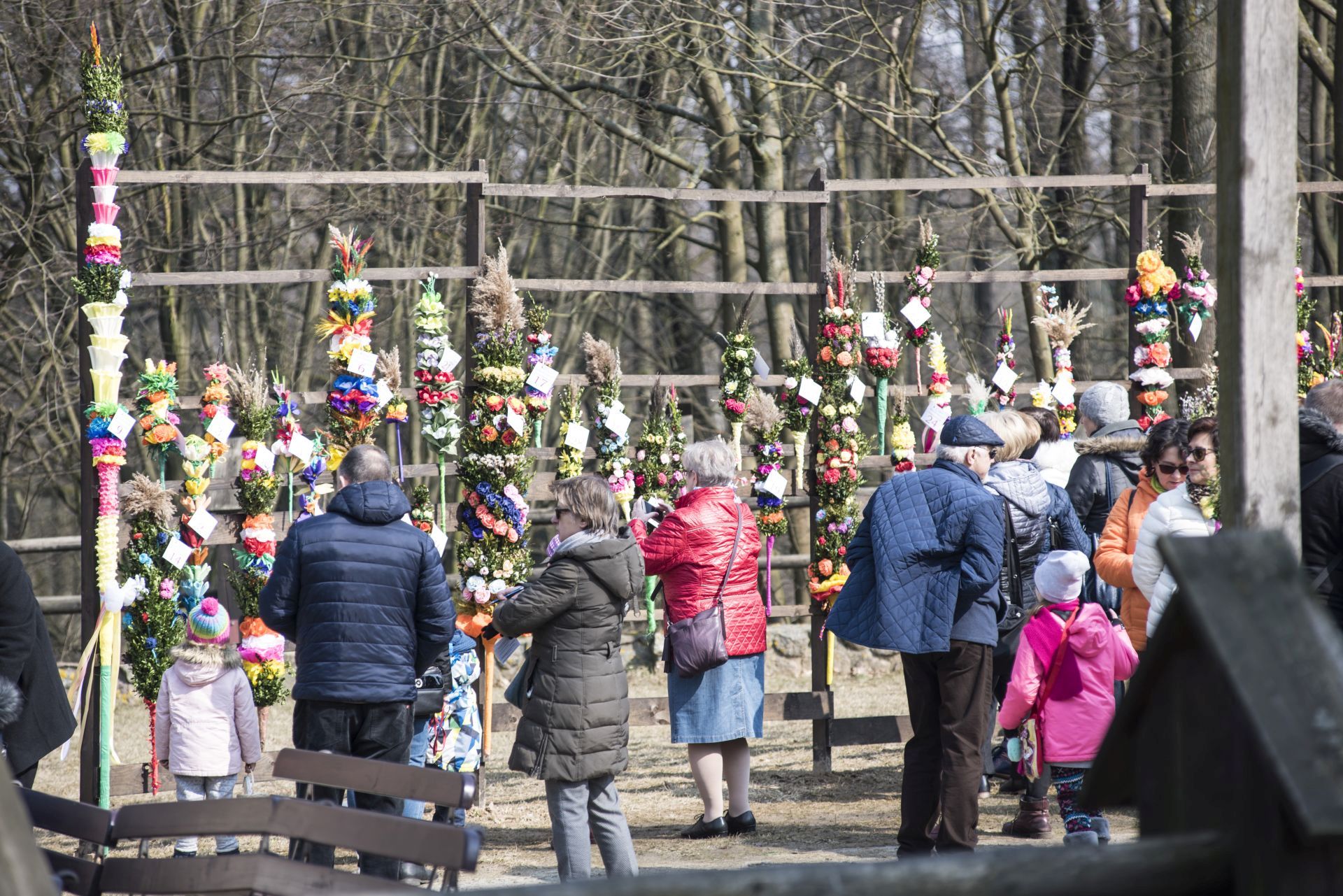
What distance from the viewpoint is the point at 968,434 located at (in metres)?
4.86

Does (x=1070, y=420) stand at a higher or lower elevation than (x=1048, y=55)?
lower

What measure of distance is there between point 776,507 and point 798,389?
593mm

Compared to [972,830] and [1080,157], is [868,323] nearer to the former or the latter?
[972,830]

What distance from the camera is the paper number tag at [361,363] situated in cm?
599

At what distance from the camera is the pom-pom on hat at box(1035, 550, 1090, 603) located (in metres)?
4.75

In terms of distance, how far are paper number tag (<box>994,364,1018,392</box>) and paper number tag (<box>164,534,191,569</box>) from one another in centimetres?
400

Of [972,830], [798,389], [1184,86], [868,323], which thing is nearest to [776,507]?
[798,389]

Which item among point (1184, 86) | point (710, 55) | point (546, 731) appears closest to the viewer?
point (546, 731)

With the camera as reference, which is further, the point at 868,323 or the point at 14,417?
the point at 14,417

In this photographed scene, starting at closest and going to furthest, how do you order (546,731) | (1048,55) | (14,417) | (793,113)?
(546,731) < (14,417) < (793,113) < (1048,55)

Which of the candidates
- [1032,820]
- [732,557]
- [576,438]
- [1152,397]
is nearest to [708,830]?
[732,557]

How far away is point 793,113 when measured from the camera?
42.4ft

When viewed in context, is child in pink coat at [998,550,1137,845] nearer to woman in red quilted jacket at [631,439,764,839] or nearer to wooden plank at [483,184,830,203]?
woman in red quilted jacket at [631,439,764,839]

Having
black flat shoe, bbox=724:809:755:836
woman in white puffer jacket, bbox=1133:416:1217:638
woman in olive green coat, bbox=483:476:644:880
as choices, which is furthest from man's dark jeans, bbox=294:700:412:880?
woman in white puffer jacket, bbox=1133:416:1217:638
